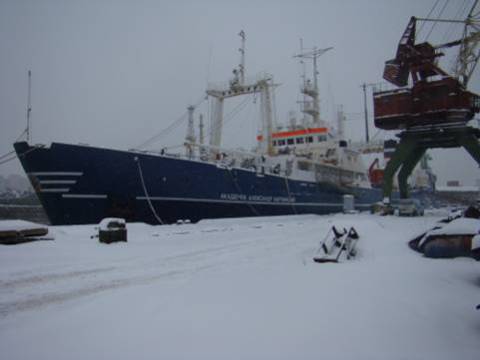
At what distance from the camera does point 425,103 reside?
19656mm

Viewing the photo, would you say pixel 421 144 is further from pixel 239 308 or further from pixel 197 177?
pixel 239 308

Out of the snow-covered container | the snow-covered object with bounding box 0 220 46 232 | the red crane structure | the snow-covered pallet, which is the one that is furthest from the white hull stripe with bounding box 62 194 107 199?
the red crane structure

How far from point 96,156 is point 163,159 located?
10.1 feet

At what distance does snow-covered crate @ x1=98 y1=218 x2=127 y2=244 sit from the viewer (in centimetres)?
866

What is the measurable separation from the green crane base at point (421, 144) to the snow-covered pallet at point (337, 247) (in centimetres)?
1597

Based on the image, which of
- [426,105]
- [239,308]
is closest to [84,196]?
[239,308]

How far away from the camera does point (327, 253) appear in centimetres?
633

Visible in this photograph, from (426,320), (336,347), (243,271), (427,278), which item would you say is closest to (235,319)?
(336,347)

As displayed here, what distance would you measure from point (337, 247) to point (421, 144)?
18.3 m

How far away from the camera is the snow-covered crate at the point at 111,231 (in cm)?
866

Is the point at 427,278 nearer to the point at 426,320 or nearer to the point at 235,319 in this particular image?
the point at 426,320

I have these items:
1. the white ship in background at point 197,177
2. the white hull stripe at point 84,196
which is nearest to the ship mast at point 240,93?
the white ship in background at point 197,177

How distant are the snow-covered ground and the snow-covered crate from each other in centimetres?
208

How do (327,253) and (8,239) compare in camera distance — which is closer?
(327,253)
